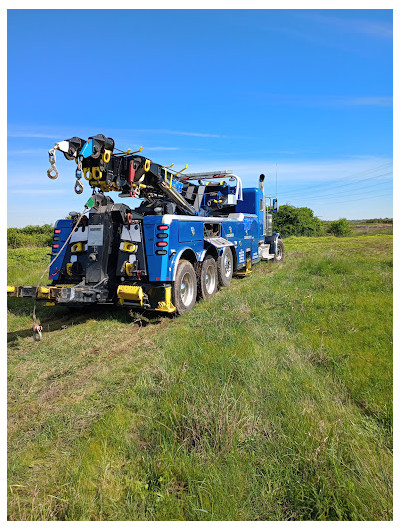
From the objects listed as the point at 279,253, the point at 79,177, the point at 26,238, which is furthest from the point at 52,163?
the point at 26,238

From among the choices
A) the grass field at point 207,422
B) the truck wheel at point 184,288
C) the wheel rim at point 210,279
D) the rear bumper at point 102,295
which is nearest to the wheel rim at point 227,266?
the wheel rim at point 210,279

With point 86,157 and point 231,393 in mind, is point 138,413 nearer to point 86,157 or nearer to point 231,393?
point 231,393

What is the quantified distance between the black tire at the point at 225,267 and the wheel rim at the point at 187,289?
75.7 inches

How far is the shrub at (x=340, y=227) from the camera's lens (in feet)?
134

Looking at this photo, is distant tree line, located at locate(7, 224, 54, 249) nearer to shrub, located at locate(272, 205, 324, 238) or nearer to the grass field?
the grass field

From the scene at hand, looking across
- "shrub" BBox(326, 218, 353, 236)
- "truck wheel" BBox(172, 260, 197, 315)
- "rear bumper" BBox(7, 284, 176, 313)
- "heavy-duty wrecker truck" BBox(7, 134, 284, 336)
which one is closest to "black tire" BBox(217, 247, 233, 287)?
"heavy-duty wrecker truck" BBox(7, 134, 284, 336)

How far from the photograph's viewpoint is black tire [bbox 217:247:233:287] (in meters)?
9.27

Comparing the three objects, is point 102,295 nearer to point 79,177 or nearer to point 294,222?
point 79,177

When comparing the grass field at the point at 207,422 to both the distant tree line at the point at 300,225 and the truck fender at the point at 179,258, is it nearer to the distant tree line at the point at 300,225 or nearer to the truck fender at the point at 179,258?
the truck fender at the point at 179,258

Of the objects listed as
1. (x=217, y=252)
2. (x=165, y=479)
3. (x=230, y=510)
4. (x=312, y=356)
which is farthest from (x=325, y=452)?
(x=217, y=252)

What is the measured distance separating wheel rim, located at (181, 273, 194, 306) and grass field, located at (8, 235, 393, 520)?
1576 millimetres

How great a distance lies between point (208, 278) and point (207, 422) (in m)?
5.96

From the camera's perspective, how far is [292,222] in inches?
1523

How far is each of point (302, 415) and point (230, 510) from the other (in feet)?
3.34
